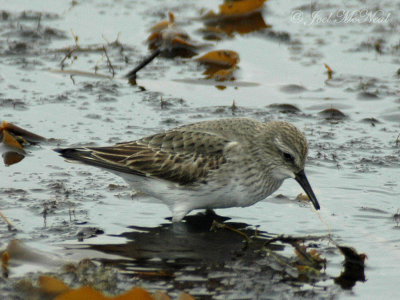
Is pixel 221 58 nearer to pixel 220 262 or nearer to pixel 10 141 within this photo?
pixel 10 141

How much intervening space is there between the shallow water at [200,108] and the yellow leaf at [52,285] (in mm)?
702

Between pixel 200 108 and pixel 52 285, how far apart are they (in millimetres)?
5220

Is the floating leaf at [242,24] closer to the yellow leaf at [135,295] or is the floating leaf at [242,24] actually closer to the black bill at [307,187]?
the black bill at [307,187]

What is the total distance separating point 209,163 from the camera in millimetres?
6969

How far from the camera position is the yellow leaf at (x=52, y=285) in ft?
15.9

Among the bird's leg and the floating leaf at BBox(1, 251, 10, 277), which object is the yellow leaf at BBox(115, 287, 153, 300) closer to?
the floating leaf at BBox(1, 251, 10, 277)

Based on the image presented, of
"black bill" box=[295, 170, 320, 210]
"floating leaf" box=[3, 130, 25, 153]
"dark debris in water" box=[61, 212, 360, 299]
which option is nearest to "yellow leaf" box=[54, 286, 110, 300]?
"dark debris in water" box=[61, 212, 360, 299]

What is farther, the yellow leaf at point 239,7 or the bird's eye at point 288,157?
the yellow leaf at point 239,7

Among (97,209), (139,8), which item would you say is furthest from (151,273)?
(139,8)

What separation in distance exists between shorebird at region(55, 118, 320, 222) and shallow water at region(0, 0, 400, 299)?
0.32 m

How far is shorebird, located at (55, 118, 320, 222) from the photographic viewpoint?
6.89 meters

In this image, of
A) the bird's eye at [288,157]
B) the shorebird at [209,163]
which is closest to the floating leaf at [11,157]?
the shorebird at [209,163]

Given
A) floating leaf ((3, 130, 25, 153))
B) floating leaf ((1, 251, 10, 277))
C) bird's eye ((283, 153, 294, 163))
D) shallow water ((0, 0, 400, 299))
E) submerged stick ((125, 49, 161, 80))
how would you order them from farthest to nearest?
submerged stick ((125, 49, 161, 80)) < floating leaf ((3, 130, 25, 153)) < bird's eye ((283, 153, 294, 163)) < shallow water ((0, 0, 400, 299)) < floating leaf ((1, 251, 10, 277))

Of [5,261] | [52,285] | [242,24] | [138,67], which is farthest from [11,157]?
[242,24]
